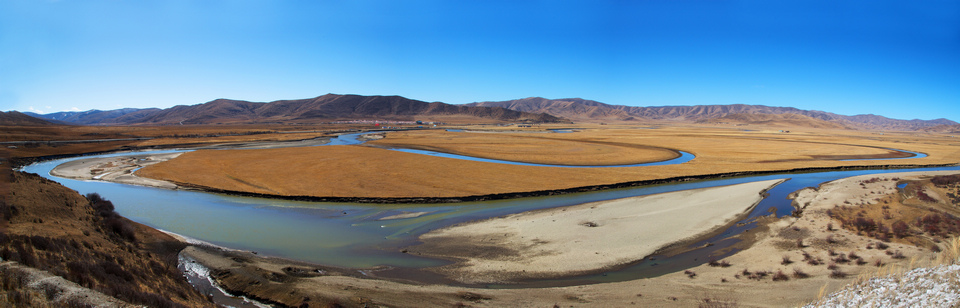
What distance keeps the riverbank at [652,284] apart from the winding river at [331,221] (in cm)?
105

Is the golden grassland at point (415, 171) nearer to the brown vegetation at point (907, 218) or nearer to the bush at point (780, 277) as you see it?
the brown vegetation at point (907, 218)

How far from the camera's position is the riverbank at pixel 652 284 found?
31.9ft

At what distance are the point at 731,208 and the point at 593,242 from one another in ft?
32.8

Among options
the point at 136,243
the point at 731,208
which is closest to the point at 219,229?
the point at 136,243

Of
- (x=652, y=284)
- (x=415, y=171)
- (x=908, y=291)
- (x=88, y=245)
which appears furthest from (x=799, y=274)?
(x=415, y=171)

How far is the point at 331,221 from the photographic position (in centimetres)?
1783

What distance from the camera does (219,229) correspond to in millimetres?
16750

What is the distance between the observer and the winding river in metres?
13.1

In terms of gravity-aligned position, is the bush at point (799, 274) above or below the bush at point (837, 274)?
below

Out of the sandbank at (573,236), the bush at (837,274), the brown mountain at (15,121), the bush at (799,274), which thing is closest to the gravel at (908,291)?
the bush at (799,274)

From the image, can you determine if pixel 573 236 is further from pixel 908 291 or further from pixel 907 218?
pixel 907 218

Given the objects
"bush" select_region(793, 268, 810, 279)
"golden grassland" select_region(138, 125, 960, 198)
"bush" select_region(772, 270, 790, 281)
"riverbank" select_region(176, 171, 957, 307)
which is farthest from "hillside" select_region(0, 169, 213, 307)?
→ "bush" select_region(793, 268, 810, 279)

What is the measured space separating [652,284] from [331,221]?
13762mm

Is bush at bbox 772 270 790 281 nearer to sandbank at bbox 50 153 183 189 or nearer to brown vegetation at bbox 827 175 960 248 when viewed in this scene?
brown vegetation at bbox 827 175 960 248
